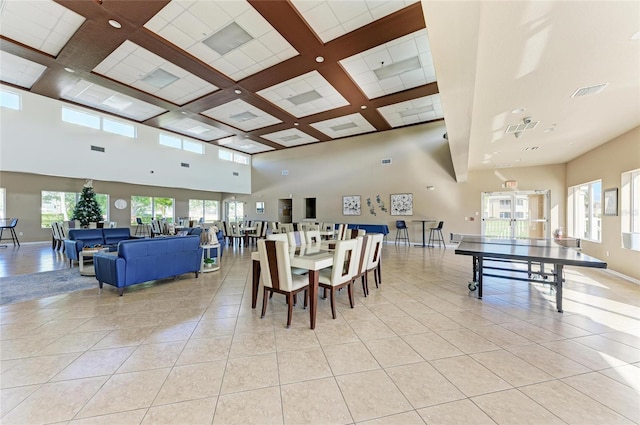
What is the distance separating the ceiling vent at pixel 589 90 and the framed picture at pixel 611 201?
315 centimetres

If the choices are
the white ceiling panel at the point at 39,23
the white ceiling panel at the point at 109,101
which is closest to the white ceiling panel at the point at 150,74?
the white ceiling panel at the point at 39,23

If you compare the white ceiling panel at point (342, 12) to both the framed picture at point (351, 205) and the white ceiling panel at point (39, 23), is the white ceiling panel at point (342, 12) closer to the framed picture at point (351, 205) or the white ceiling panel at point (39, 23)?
the white ceiling panel at point (39, 23)

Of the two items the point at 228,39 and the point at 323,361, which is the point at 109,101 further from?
the point at 323,361

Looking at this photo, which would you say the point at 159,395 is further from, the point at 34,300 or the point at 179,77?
the point at 179,77

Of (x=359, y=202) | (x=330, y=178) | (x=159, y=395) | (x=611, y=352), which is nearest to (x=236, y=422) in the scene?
(x=159, y=395)

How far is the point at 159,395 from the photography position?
5.48 feet

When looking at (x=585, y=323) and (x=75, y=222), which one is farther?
(x=75, y=222)

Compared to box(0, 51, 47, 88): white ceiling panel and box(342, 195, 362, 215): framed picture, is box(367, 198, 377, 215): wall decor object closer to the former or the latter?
box(342, 195, 362, 215): framed picture

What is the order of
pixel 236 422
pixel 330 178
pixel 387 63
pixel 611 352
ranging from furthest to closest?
pixel 330 178 < pixel 387 63 < pixel 611 352 < pixel 236 422

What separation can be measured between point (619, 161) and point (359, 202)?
727cm

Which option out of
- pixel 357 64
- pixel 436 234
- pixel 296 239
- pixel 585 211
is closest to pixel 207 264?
pixel 296 239

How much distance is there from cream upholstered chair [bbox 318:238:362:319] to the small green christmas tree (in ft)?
32.2

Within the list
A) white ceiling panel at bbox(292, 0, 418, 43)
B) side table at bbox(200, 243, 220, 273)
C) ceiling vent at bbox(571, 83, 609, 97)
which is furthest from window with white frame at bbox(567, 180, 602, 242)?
side table at bbox(200, 243, 220, 273)

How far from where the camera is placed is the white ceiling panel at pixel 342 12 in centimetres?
397
